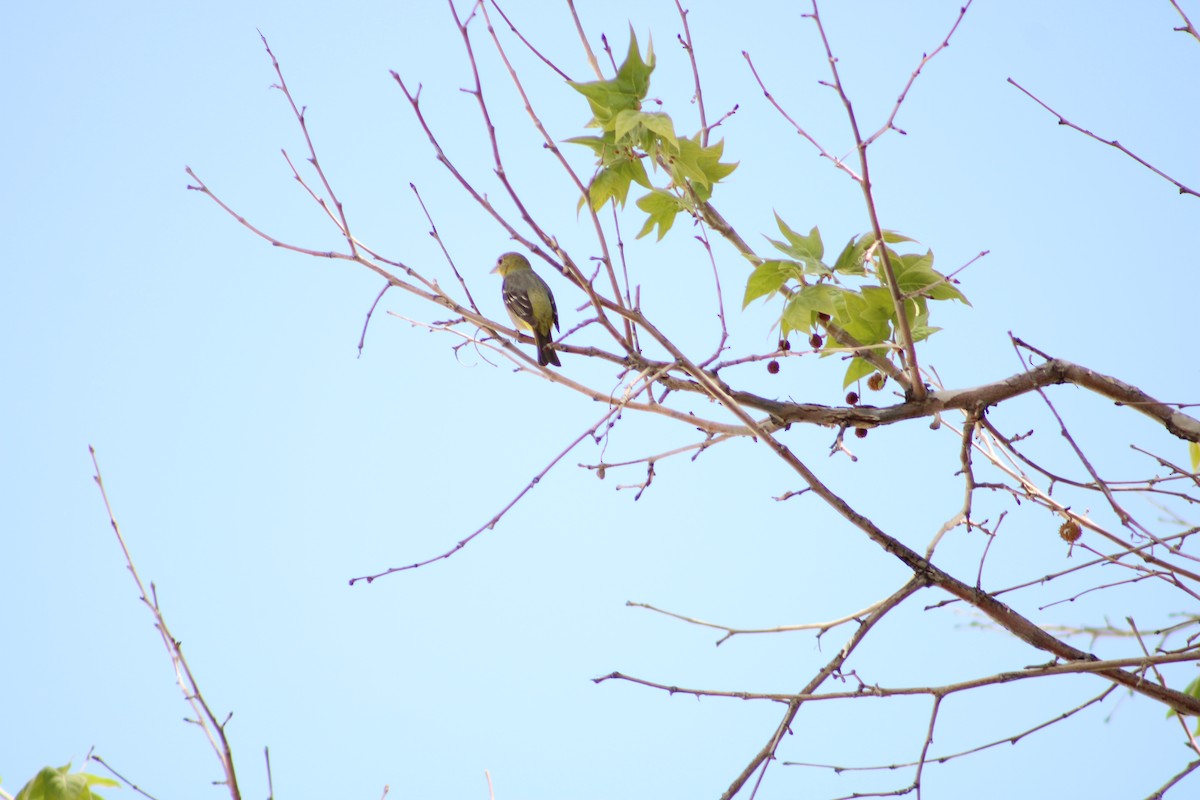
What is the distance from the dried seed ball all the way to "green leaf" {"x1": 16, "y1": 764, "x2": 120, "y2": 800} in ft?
9.68

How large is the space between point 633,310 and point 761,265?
2.04ft

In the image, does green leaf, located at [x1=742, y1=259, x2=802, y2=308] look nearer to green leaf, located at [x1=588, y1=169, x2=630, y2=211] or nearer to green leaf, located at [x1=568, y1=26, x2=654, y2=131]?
green leaf, located at [x1=588, y1=169, x2=630, y2=211]

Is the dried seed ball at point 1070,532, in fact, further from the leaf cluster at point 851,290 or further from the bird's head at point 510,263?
the bird's head at point 510,263

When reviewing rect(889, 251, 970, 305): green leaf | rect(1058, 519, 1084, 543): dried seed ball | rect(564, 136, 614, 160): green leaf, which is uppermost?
rect(564, 136, 614, 160): green leaf

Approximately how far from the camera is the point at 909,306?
3.24 m

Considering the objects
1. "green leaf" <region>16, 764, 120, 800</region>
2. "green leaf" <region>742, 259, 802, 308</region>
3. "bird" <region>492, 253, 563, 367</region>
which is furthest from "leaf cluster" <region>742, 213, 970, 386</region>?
"bird" <region>492, 253, 563, 367</region>

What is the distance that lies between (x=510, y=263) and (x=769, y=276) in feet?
16.8

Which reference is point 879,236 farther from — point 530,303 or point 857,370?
point 530,303

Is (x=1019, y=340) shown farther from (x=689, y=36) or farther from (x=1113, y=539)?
(x=689, y=36)

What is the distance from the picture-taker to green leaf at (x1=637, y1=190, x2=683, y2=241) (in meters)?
3.40

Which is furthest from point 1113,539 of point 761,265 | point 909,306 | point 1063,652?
point 761,265

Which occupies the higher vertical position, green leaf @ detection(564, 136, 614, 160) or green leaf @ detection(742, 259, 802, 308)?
green leaf @ detection(564, 136, 614, 160)

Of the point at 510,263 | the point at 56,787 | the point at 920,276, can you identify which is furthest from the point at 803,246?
the point at 510,263

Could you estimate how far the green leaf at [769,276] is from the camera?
3143 millimetres
